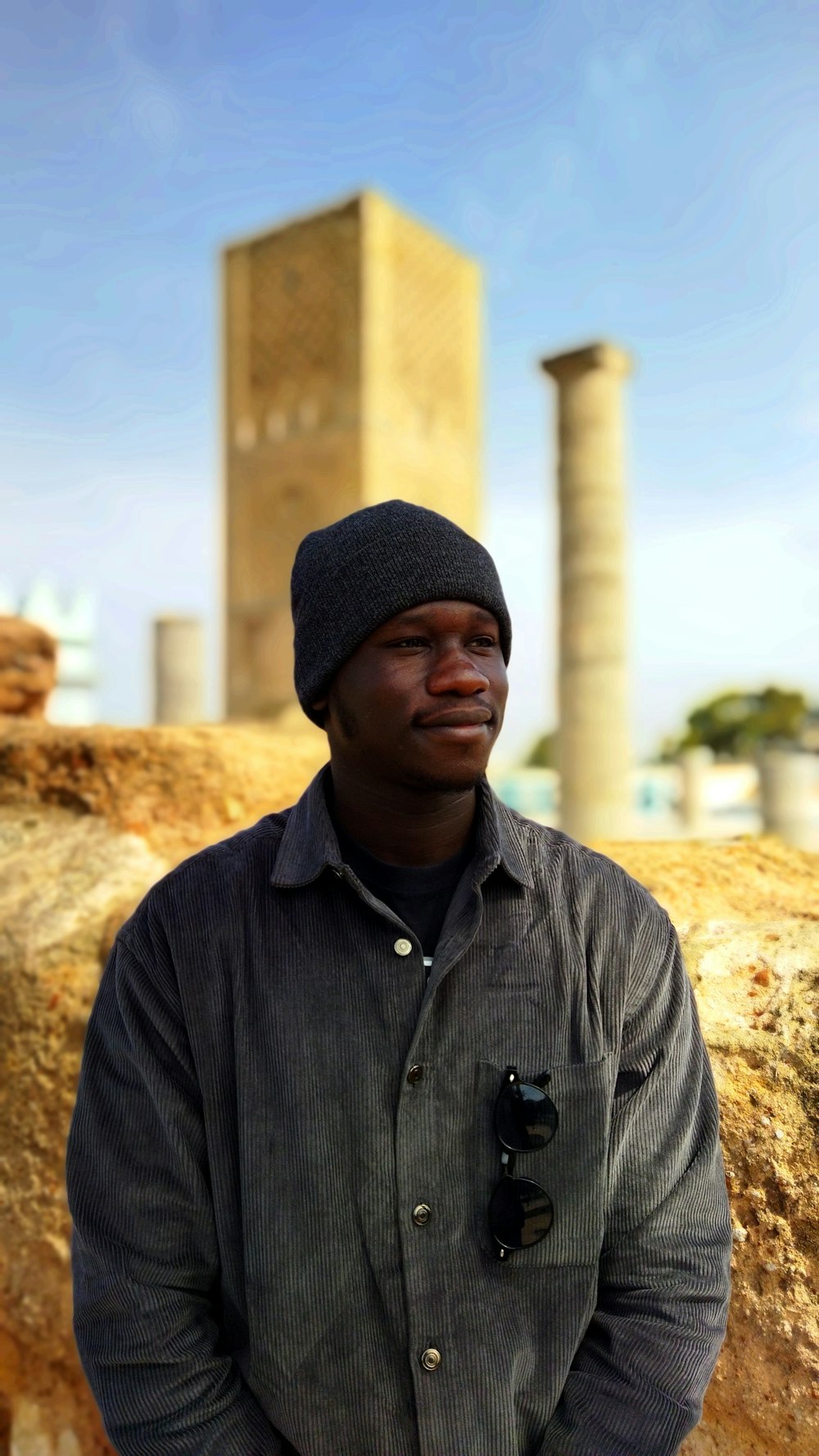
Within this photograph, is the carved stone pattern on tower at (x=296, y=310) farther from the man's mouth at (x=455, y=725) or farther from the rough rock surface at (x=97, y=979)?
the man's mouth at (x=455, y=725)

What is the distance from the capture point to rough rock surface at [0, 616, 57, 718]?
4.05m

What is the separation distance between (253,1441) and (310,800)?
0.76 m

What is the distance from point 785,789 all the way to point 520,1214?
12.8 meters

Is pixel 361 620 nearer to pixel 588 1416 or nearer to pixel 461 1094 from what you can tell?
pixel 461 1094

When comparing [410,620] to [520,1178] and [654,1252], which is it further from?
[654,1252]

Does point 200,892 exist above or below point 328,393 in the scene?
below

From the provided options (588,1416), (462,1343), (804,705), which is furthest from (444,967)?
(804,705)

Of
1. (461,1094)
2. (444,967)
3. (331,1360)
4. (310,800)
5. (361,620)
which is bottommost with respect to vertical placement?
(331,1360)

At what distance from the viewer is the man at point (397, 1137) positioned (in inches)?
51.0

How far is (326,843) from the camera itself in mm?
1388

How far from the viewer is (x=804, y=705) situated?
4341cm

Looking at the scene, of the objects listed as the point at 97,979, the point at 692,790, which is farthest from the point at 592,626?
the point at 97,979

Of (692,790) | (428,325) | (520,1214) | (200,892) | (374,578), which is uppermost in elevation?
(428,325)

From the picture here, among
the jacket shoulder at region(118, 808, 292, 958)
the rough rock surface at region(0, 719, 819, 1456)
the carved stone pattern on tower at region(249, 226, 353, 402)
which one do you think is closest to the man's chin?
the jacket shoulder at region(118, 808, 292, 958)
